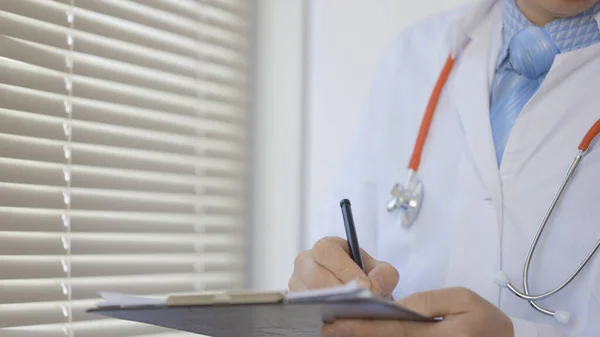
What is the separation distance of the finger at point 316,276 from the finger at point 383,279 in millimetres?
50

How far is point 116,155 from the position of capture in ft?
4.59

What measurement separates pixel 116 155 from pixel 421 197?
64 centimetres

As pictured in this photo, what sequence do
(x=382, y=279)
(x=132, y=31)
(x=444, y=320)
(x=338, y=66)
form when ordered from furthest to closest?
(x=338, y=66) < (x=132, y=31) < (x=382, y=279) < (x=444, y=320)

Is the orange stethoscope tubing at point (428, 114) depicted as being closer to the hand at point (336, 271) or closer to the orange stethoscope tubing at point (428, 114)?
the orange stethoscope tubing at point (428, 114)

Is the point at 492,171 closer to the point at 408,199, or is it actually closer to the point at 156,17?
the point at 408,199

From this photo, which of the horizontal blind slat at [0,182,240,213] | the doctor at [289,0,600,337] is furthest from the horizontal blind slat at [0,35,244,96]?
the doctor at [289,0,600,337]

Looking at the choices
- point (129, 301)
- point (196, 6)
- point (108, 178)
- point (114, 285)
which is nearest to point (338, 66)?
point (196, 6)

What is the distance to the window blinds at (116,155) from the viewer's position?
120 cm

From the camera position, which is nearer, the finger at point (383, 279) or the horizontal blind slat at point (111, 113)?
the finger at point (383, 279)

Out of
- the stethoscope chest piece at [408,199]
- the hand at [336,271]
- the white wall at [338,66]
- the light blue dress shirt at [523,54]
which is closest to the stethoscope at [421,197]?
the stethoscope chest piece at [408,199]

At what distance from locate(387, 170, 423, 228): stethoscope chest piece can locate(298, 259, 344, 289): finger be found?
0.33 m

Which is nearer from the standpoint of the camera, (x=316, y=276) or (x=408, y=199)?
(x=316, y=276)

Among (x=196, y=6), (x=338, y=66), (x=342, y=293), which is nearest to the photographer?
(x=342, y=293)

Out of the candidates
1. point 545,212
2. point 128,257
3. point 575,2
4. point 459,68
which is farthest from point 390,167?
point 128,257
